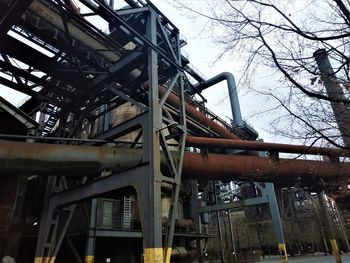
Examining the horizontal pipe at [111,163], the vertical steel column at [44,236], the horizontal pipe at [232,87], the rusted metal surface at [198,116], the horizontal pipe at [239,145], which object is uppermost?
the horizontal pipe at [232,87]

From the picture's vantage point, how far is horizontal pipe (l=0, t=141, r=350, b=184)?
247 inches

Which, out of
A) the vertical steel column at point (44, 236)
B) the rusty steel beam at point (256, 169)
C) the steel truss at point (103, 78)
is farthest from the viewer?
the rusty steel beam at point (256, 169)

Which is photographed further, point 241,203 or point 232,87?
point 232,87

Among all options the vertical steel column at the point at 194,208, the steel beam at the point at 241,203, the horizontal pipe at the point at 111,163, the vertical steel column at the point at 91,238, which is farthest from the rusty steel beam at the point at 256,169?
the vertical steel column at the point at 194,208

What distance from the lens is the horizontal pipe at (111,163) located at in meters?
6.26

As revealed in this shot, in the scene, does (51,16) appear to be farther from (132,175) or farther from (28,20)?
(132,175)

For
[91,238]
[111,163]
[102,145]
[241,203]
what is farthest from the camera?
[241,203]

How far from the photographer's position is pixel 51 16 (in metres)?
7.05

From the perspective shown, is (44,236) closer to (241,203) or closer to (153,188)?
(153,188)

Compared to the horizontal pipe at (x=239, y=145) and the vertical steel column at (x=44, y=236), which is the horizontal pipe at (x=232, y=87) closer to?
the horizontal pipe at (x=239, y=145)

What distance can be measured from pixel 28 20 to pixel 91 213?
836 cm

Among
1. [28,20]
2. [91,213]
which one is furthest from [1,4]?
[91,213]

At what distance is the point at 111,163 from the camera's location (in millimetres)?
6770

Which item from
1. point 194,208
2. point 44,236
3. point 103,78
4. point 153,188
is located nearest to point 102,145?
point 103,78
